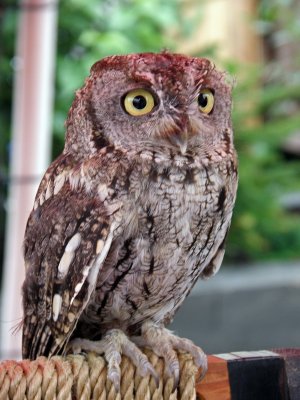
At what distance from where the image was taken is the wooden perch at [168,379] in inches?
32.1

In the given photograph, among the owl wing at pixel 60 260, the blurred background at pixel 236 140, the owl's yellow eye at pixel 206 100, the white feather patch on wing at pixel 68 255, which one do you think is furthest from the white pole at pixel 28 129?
the owl's yellow eye at pixel 206 100

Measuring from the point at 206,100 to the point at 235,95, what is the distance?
1.99 metres

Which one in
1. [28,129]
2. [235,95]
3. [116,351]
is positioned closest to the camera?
[116,351]

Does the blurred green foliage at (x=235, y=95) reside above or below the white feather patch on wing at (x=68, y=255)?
above

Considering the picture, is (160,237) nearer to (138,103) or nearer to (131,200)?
(131,200)

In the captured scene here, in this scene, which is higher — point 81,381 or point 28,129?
point 28,129

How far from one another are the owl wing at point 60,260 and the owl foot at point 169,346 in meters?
0.14

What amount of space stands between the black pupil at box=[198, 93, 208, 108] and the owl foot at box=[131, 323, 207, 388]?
1.25ft

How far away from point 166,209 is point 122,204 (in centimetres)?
7

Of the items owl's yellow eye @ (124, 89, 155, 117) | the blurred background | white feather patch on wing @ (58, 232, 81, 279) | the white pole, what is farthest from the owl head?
the blurred background

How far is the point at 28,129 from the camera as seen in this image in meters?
2.24

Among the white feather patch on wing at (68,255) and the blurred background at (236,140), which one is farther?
the blurred background at (236,140)

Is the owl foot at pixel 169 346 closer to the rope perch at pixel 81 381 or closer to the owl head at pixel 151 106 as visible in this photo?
the rope perch at pixel 81 381

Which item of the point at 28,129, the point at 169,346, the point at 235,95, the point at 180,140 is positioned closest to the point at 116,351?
the point at 169,346
